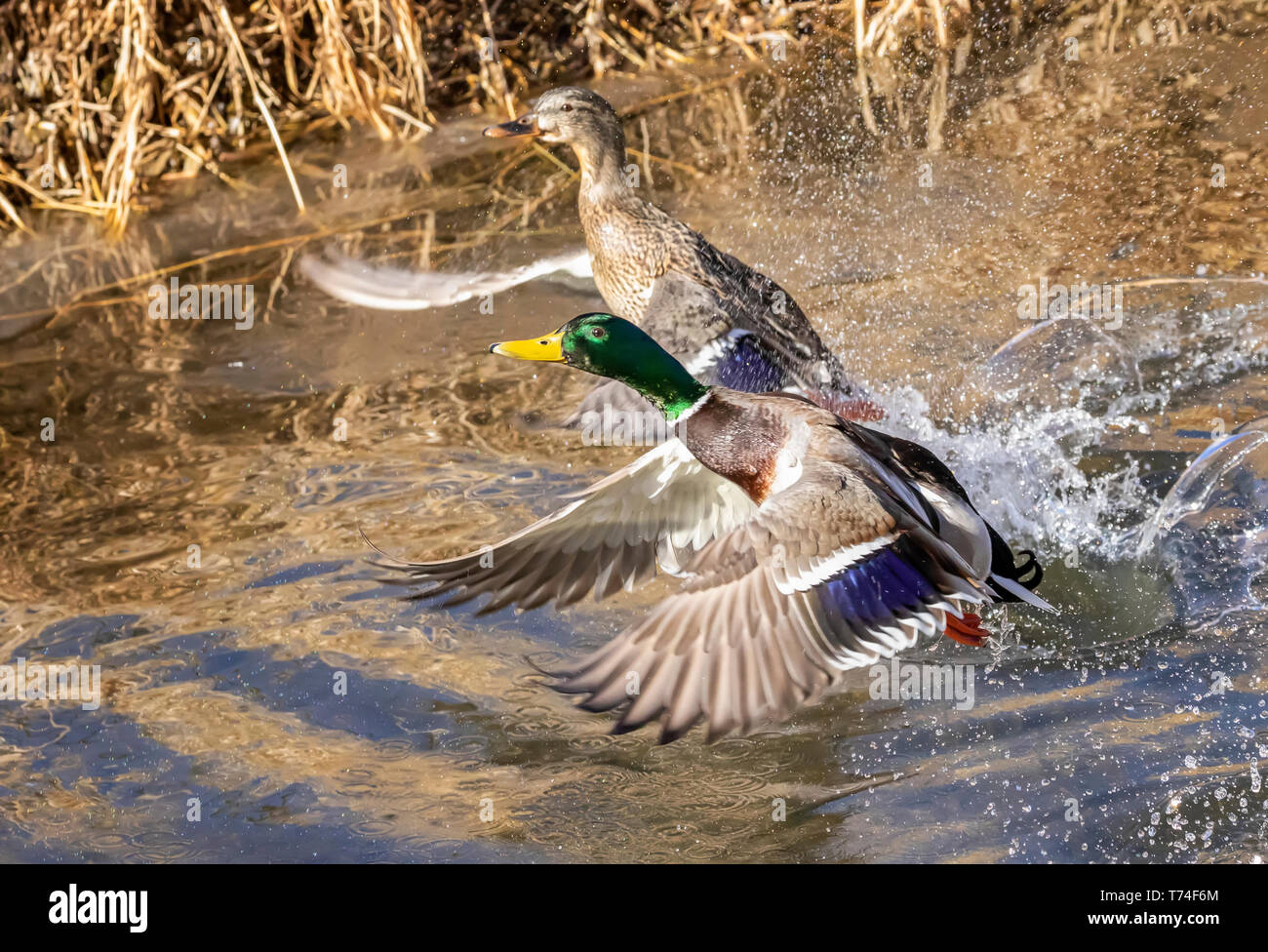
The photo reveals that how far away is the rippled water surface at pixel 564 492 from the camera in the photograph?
3447 millimetres

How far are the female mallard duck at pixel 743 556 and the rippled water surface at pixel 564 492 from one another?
1.22ft

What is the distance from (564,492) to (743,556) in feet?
5.80

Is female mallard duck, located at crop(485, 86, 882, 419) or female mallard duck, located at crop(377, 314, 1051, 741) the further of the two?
female mallard duck, located at crop(485, 86, 882, 419)

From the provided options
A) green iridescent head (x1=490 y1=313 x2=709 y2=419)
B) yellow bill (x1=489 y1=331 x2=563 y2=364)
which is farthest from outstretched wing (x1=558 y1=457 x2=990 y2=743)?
yellow bill (x1=489 y1=331 x2=563 y2=364)

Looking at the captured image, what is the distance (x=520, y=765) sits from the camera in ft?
12.0

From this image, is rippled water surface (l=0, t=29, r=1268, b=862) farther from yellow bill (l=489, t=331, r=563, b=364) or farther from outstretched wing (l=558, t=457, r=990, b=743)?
yellow bill (l=489, t=331, r=563, b=364)

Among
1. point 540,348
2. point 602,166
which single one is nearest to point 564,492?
point 540,348

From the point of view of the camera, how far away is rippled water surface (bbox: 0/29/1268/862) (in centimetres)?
345

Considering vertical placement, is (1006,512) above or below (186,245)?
below

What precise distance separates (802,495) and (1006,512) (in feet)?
5.32

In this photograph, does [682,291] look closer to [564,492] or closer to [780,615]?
[564,492]

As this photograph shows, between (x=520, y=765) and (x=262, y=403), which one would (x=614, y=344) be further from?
(x=262, y=403)

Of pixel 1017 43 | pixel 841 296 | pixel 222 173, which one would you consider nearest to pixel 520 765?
pixel 841 296

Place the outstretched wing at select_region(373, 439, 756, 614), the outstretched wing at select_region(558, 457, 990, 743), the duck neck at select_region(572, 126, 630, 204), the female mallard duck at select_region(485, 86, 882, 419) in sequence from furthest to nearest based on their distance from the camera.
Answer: the duck neck at select_region(572, 126, 630, 204)
the female mallard duck at select_region(485, 86, 882, 419)
the outstretched wing at select_region(373, 439, 756, 614)
the outstretched wing at select_region(558, 457, 990, 743)
